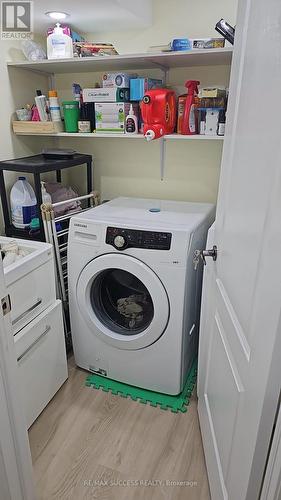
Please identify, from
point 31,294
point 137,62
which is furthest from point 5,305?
point 137,62

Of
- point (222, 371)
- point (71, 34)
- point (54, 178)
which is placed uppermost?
point (71, 34)

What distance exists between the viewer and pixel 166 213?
5.86 ft

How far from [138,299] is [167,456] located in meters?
0.76

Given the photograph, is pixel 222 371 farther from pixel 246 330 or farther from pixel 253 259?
pixel 253 259

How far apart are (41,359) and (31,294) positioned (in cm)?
35

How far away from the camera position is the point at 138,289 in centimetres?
185

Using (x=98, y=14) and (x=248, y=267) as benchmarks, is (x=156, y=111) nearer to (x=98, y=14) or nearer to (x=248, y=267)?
(x=98, y=14)

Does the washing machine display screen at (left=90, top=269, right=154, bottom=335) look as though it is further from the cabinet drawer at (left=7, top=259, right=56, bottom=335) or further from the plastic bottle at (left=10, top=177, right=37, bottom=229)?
the plastic bottle at (left=10, top=177, right=37, bottom=229)

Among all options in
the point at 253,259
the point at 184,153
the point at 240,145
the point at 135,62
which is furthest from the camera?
the point at 184,153

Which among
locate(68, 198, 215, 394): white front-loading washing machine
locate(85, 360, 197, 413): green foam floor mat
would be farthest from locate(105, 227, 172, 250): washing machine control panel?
locate(85, 360, 197, 413): green foam floor mat

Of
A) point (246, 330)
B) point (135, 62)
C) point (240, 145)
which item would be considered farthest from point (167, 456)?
point (135, 62)

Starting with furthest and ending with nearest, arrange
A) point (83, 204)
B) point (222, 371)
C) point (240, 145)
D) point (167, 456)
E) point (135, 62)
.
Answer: point (83, 204) < point (135, 62) < point (167, 456) < point (222, 371) < point (240, 145)

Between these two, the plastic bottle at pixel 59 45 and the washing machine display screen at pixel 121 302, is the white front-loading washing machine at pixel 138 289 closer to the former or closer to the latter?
the washing machine display screen at pixel 121 302

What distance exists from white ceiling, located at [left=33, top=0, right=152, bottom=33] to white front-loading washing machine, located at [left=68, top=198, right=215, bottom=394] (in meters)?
0.97
